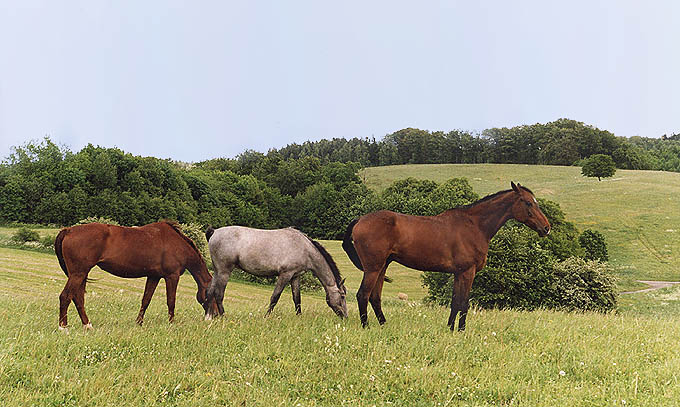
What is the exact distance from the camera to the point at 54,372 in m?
6.40

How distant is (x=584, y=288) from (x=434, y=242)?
81.8 ft

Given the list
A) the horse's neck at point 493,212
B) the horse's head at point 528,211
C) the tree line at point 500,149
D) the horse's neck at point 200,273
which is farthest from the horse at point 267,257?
the tree line at point 500,149

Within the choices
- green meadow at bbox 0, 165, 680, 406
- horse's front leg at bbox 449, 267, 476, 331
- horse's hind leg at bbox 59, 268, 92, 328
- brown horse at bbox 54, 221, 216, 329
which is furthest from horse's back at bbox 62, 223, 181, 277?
horse's front leg at bbox 449, 267, 476, 331

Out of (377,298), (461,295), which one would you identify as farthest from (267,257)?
(461,295)

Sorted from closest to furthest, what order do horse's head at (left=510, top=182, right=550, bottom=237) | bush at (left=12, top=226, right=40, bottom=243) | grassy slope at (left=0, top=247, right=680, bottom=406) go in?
grassy slope at (left=0, top=247, right=680, bottom=406) → horse's head at (left=510, top=182, right=550, bottom=237) → bush at (left=12, top=226, right=40, bottom=243)

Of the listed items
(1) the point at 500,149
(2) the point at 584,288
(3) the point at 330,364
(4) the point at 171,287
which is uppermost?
(1) the point at 500,149

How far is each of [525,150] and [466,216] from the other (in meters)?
138

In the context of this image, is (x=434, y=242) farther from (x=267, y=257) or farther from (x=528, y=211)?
(x=267, y=257)

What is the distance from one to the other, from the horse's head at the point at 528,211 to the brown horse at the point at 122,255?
759 cm

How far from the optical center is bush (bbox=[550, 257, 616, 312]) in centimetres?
2944

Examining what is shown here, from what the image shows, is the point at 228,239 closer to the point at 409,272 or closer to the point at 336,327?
the point at 336,327

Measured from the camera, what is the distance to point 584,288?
29875 mm

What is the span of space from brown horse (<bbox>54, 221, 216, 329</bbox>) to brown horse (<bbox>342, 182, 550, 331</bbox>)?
13.1 ft

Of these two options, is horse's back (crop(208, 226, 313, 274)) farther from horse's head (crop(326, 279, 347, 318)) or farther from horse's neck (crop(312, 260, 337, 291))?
horse's head (crop(326, 279, 347, 318))
